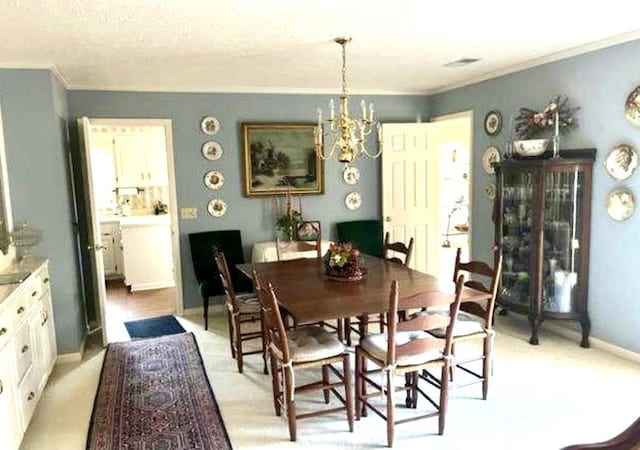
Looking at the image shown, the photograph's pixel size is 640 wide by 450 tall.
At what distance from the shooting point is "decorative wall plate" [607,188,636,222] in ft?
11.9

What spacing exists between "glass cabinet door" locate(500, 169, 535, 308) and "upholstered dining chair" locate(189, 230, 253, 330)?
2638mm

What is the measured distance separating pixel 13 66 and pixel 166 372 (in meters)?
2.72

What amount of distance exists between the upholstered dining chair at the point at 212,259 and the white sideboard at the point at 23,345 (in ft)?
5.02

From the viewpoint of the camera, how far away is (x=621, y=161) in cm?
365

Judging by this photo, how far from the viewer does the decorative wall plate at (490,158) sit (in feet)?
16.2

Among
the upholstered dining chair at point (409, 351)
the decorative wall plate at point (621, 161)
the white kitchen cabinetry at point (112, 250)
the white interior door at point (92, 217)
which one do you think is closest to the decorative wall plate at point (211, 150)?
the white interior door at point (92, 217)

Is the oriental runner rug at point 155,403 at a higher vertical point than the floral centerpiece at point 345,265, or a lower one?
lower

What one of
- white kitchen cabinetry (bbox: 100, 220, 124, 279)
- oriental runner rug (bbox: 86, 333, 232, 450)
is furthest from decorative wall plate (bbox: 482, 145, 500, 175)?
white kitchen cabinetry (bbox: 100, 220, 124, 279)

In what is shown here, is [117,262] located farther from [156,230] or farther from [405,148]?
[405,148]

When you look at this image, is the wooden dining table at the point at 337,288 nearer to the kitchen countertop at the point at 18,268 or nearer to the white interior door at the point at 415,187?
the kitchen countertop at the point at 18,268

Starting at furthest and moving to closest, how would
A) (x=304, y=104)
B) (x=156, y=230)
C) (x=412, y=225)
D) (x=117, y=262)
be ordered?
(x=117, y=262) → (x=156, y=230) → (x=412, y=225) → (x=304, y=104)

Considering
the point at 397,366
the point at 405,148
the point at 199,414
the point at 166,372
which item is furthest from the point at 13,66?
the point at 405,148

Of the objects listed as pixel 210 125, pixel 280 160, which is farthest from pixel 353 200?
pixel 210 125

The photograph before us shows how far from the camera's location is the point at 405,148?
19.2ft
